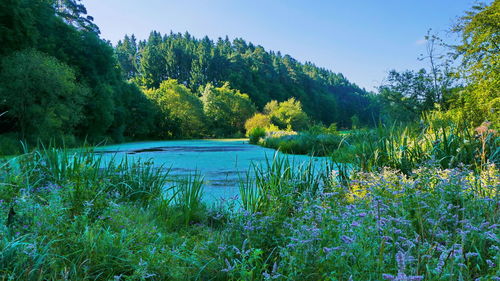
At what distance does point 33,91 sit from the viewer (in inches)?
481

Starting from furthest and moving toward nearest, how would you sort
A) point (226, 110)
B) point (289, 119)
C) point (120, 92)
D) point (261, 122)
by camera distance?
point (226, 110)
point (289, 119)
point (261, 122)
point (120, 92)

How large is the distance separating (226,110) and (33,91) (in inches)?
940

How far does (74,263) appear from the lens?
158 centimetres

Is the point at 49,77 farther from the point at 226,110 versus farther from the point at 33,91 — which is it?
the point at 226,110

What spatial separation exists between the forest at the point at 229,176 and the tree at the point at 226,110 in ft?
0.60

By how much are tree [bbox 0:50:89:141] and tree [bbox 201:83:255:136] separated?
2123cm

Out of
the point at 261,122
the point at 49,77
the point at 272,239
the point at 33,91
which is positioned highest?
the point at 49,77

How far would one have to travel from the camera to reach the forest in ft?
4.50

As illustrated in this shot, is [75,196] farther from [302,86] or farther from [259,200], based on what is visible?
[302,86]

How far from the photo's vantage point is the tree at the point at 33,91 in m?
11.8

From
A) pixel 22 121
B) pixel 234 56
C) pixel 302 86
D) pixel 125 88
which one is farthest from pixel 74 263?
pixel 302 86

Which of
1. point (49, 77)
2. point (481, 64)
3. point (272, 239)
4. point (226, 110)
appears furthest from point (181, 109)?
point (272, 239)

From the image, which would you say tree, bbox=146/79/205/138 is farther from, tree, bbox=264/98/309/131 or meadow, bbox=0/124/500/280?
meadow, bbox=0/124/500/280

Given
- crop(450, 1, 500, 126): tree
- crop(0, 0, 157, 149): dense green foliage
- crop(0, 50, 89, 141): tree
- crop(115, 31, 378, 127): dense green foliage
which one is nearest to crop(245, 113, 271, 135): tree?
crop(0, 0, 157, 149): dense green foliage
